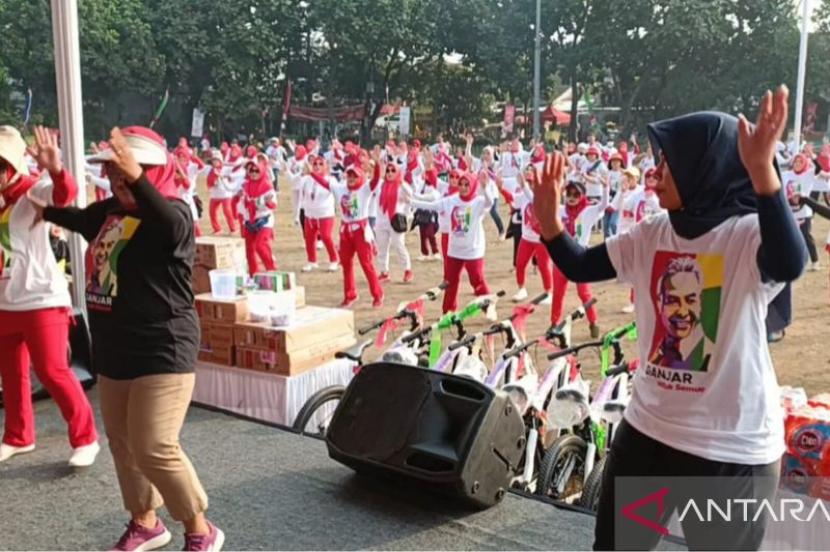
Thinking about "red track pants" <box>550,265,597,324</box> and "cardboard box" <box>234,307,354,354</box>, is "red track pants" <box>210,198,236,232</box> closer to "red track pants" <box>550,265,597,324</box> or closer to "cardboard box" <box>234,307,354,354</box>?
"red track pants" <box>550,265,597,324</box>

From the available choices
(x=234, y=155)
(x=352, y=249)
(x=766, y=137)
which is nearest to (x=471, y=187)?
(x=352, y=249)

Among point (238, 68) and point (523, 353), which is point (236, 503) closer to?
point (523, 353)

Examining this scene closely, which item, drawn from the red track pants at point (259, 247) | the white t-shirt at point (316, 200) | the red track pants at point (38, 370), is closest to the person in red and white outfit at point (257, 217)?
the red track pants at point (259, 247)

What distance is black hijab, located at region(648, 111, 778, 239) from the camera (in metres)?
1.92

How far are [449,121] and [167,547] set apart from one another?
131ft

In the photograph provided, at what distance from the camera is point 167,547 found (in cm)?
324

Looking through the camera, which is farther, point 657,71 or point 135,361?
point 657,71

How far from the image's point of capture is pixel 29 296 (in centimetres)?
380

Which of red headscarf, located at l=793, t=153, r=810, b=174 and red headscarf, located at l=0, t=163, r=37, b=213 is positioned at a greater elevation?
red headscarf, located at l=793, t=153, r=810, b=174

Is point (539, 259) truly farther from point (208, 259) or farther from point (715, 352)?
point (715, 352)

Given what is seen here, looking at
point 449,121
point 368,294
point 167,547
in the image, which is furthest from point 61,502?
point 449,121

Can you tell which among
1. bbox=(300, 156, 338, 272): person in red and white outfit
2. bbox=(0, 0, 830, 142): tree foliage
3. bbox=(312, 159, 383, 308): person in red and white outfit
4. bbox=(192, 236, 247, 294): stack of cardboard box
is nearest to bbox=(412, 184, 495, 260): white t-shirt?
bbox=(312, 159, 383, 308): person in red and white outfit

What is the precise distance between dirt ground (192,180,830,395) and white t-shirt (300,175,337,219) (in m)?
0.84

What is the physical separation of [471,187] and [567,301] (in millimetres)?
1820
